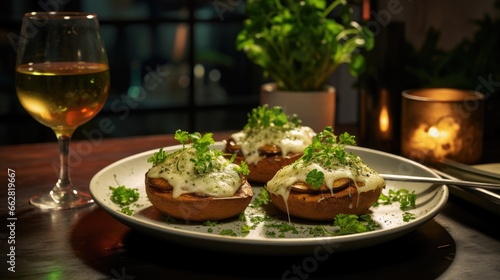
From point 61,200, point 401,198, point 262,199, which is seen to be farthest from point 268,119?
point 61,200

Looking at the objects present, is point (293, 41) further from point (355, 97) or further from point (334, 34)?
point (355, 97)

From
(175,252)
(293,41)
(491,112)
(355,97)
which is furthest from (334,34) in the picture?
(355,97)

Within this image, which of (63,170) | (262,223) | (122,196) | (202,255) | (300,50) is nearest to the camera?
(202,255)

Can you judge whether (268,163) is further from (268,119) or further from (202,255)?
(202,255)

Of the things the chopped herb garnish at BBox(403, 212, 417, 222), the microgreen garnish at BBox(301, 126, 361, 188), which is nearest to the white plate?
the chopped herb garnish at BBox(403, 212, 417, 222)

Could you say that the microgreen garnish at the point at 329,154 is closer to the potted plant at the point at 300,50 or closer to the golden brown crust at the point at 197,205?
the golden brown crust at the point at 197,205
